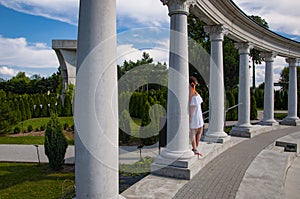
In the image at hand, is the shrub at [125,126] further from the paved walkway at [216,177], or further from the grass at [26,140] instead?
the grass at [26,140]

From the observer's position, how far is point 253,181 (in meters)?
6.77

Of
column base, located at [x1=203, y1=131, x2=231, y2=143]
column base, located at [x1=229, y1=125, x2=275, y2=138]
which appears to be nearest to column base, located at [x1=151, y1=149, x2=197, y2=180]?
column base, located at [x1=203, y1=131, x2=231, y2=143]

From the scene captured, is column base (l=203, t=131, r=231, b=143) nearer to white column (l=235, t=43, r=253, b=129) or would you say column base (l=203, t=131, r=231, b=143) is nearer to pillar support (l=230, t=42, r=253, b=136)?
pillar support (l=230, t=42, r=253, b=136)

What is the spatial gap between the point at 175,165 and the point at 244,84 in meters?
8.54

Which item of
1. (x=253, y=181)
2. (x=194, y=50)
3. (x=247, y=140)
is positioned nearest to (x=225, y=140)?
(x=247, y=140)

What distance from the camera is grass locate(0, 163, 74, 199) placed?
7891mm

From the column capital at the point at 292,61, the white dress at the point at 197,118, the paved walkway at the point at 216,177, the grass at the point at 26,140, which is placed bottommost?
the grass at the point at 26,140

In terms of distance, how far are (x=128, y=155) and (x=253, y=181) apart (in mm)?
6548

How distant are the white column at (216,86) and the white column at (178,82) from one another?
3807 millimetres

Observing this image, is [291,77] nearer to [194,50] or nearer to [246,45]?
[246,45]

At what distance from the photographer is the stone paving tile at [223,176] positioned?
19.8ft

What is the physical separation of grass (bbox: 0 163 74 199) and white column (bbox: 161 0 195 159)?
303cm

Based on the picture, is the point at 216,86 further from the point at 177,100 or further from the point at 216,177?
the point at 216,177

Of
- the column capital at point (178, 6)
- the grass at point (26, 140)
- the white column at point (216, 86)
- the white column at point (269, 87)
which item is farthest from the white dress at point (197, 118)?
the grass at point (26, 140)
